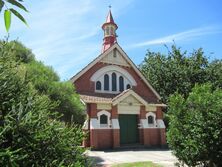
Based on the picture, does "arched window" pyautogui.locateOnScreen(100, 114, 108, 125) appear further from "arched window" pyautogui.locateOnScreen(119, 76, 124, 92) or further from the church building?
"arched window" pyautogui.locateOnScreen(119, 76, 124, 92)

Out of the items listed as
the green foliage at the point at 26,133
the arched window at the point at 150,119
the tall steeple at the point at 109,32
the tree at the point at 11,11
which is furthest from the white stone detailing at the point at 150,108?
the tree at the point at 11,11

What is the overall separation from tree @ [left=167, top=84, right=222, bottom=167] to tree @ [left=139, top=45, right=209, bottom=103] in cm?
2110

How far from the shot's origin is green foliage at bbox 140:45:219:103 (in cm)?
3388

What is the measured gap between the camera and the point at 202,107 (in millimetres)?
11609

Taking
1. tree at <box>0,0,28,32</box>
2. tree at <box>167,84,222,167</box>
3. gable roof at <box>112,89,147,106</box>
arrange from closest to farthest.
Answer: tree at <box>0,0,28,32</box> → tree at <box>167,84,222,167</box> → gable roof at <box>112,89,147,106</box>

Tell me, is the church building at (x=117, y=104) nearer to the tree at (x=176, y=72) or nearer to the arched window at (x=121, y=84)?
the arched window at (x=121, y=84)

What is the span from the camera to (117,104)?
24.5m

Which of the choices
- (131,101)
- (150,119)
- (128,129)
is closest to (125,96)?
(131,101)

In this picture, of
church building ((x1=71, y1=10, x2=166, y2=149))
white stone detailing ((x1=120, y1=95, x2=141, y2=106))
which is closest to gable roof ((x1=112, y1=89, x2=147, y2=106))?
church building ((x1=71, y1=10, x2=166, y2=149))

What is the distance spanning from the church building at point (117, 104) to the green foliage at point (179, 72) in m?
6.08

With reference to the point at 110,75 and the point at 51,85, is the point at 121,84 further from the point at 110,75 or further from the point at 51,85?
the point at 51,85

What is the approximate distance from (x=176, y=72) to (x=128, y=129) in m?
12.2

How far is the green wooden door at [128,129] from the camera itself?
2512cm

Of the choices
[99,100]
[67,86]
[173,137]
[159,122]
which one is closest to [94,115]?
[99,100]
